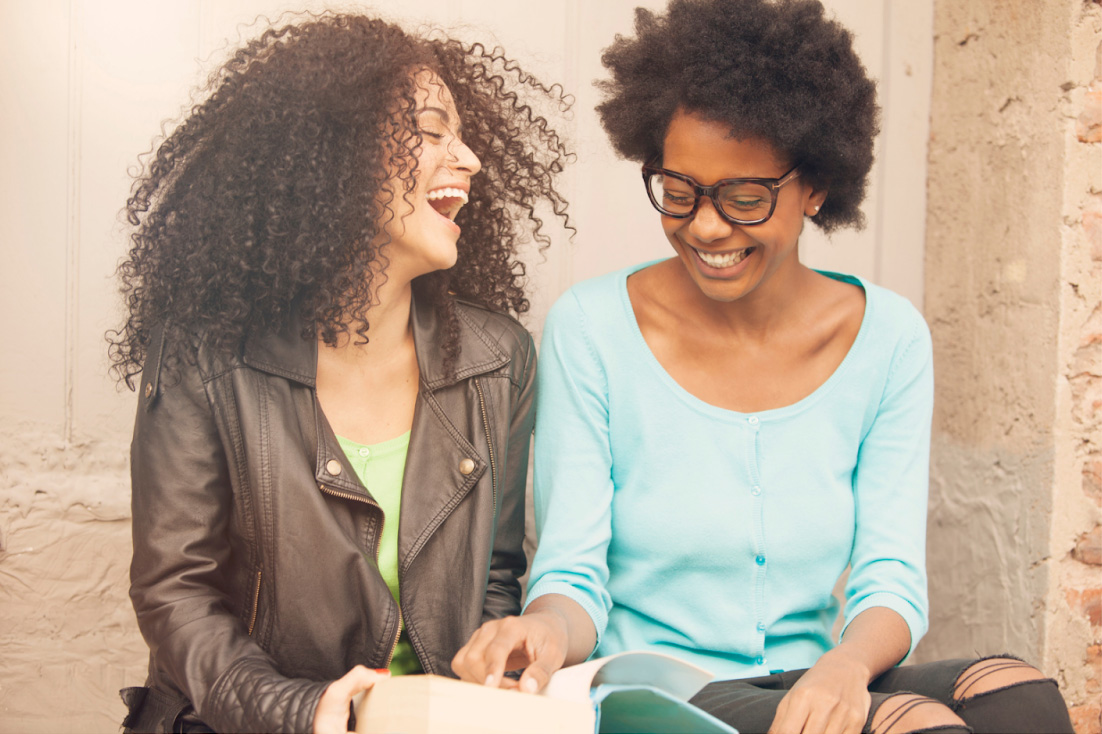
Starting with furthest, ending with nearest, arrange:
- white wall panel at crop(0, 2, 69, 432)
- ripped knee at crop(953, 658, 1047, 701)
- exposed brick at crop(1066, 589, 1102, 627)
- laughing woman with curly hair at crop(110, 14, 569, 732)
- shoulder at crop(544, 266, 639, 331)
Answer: exposed brick at crop(1066, 589, 1102, 627) → white wall panel at crop(0, 2, 69, 432) → shoulder at crop(544, 266, 639, 331) → laughing woman with curly hair at crop(110, 14, 569, 732) → ripped knee at crop(953, 658, 1047, 701)

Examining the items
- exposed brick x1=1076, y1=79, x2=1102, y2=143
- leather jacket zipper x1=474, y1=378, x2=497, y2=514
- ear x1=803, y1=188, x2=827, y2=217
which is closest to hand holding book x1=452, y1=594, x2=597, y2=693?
leather jacket zipper x1=474, y1=378, x2=497, y2=514

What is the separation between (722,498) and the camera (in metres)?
1.79

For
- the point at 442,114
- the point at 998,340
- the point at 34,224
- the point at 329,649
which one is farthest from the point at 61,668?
the point at 998,340

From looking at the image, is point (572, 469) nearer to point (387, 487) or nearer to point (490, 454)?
point (490, 454)

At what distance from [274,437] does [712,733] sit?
2.86 feet

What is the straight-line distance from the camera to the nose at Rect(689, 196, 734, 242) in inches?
66.1

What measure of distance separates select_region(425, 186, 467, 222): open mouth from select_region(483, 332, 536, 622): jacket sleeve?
1.01 feet

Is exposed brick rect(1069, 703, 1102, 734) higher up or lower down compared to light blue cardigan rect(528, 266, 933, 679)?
lower down

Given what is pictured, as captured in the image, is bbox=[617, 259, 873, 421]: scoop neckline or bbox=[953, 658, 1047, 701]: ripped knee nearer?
bbox=[953, 658, 1047, 701]: ripped knee

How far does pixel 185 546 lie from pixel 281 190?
63cm

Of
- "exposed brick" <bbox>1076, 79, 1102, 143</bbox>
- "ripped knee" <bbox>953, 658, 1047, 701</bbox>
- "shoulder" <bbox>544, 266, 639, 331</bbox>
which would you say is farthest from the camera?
"exposed brick" <bbox>1076, 79, 1102, 143</bbox>

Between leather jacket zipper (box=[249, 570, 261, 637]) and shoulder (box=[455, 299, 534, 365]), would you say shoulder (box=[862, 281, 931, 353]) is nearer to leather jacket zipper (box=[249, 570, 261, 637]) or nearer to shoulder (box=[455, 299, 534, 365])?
shoulder (box=[455, 299, 534, 365])

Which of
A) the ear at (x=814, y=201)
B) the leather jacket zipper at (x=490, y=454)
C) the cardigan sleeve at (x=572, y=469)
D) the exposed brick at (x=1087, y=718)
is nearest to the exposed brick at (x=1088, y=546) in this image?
the exposed brick at (x=1087, y=718)

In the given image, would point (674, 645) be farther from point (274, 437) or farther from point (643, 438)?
point (274, 437)
